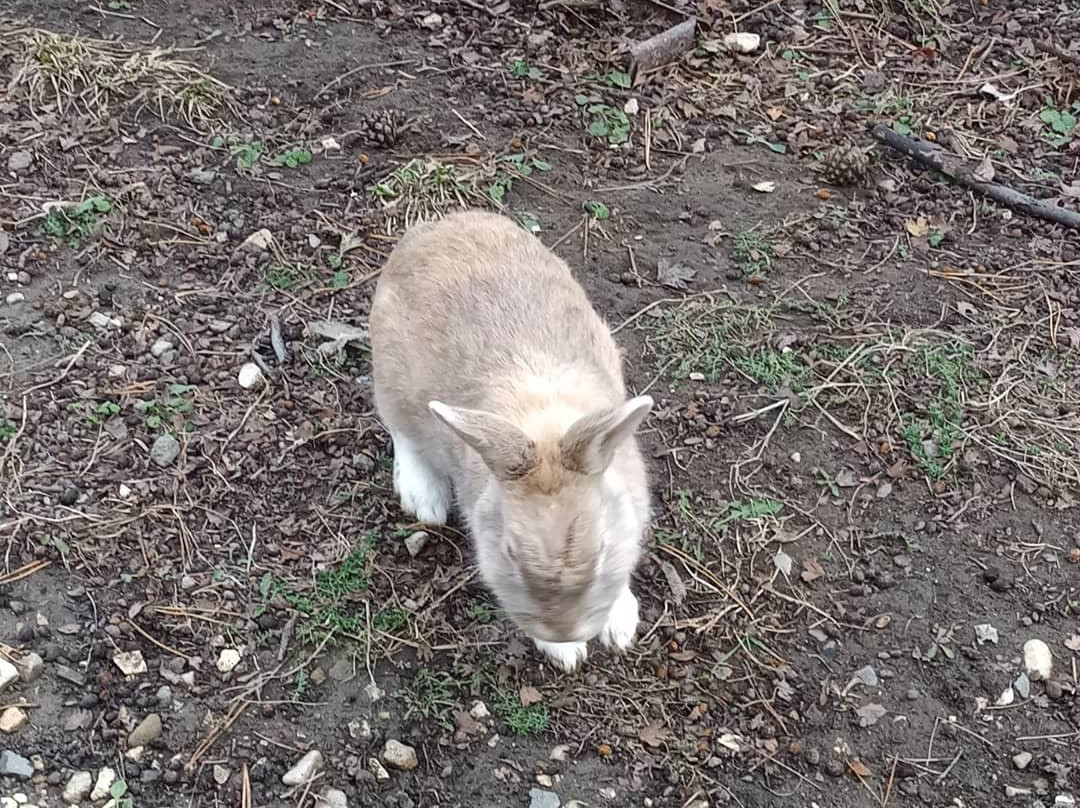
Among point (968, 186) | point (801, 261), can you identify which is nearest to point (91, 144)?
point (801, 261)

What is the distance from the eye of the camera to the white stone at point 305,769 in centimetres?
347

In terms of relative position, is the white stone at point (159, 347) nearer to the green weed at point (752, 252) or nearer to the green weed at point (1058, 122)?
the green weed at point (752, 252)

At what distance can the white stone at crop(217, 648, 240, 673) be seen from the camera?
12.2 feet

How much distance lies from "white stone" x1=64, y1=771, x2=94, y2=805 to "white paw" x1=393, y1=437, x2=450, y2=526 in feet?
4.61

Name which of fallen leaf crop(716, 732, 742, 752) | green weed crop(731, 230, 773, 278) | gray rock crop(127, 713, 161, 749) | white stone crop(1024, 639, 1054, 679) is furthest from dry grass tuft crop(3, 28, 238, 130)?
white stone crop(1024, 639, 1054, 679)

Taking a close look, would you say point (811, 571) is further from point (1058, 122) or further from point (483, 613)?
point (1058, 122)

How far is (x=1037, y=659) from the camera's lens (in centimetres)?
370

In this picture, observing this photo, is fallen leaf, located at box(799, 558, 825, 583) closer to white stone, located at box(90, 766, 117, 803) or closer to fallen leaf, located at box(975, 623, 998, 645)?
fallen leaf, located at box(975, 623, 998, 645)

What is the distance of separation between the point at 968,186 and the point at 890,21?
1506mm

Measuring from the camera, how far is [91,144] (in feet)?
18.1

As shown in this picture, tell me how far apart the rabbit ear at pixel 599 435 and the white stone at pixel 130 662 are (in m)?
1.76

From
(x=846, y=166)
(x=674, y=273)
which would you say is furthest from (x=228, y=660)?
(x=846, y=166)

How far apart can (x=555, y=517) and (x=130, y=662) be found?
1.75 m

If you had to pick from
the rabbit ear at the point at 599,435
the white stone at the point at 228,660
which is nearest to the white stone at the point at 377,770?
the white stone at the point at 228,660
